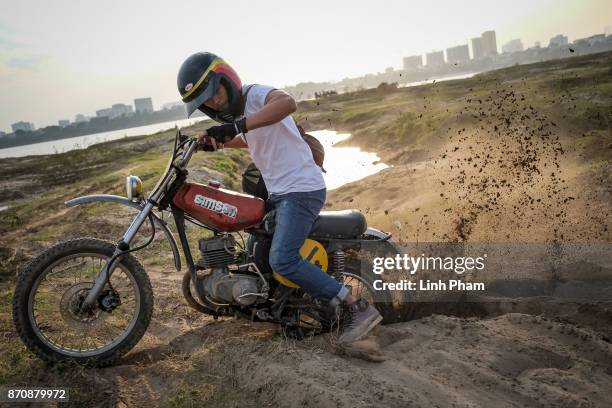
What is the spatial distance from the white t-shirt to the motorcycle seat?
47cm

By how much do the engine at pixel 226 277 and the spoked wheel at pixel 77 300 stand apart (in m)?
0.59

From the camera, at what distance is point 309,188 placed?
4.71 m

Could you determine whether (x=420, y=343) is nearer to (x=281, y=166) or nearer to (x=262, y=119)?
(x=281, y=166)

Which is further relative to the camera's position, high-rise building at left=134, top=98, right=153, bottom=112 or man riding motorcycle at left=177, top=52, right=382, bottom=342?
high-rise building at left=134, top=98, right=153, bottom=112

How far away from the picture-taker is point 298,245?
471 centimetres

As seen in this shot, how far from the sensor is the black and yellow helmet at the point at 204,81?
14.9 feet

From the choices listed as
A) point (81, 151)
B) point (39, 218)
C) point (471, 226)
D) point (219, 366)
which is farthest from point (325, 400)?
point (81, 151)

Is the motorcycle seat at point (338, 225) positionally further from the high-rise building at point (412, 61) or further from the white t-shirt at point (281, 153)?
the high-rise building at point (412, 61)

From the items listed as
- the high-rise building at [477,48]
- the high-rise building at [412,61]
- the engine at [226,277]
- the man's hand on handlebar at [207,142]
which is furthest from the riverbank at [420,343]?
the high-rise building at [477,48]

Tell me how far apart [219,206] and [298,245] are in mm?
839

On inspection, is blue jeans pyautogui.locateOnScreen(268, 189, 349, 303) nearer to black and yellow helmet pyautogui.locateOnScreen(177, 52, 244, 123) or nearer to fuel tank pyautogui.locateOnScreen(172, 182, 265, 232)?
fuel tank pyautogui.locateOnScreen(172, 182, 265, 232)

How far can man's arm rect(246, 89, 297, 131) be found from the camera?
14.1 ft
